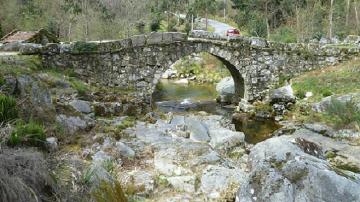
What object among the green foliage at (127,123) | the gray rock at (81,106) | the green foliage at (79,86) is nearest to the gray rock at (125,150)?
the green foliage at (127,123)

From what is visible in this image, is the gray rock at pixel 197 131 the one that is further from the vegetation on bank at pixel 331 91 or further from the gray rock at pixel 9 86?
the gray rock at pixel 9 86

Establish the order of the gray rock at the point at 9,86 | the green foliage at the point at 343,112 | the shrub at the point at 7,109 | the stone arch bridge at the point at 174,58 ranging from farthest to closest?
the stone arch bridge at the point at 174,58, the green foliage at the point at 343,112, the gray rock at the point at 9,86, the shrub at the point at 7,109

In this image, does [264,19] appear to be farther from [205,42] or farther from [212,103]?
[205,42]

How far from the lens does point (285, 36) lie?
3700 cm

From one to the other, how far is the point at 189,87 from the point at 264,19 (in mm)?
12696

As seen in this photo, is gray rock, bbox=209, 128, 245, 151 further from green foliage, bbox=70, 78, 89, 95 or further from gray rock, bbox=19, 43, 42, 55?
gray rock, bbox=19, 43, 42, 55

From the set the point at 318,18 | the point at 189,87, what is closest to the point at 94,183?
the point at 189,87

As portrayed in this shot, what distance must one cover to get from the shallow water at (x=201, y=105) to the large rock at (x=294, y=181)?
10.7 meters

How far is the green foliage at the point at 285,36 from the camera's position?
3565cm

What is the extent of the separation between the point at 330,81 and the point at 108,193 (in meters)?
19.1

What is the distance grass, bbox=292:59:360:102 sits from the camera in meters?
22.4

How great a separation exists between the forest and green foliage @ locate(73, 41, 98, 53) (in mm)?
15374

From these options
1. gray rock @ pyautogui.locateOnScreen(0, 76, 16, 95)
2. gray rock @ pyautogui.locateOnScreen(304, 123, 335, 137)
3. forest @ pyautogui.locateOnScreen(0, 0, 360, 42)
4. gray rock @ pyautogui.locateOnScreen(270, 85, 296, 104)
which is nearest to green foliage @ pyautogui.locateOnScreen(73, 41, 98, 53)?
gray rock @ pyautogui.locateOnScreen(0, 76, 16, 95)

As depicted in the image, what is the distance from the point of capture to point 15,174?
18.5 ft
